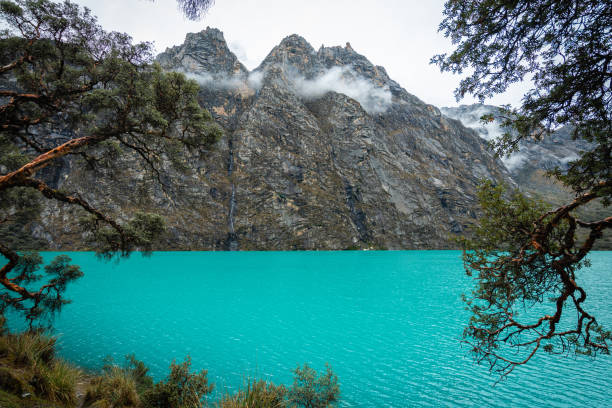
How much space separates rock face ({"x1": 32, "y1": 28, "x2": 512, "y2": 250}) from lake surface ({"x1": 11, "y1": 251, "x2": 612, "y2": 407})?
74.8m

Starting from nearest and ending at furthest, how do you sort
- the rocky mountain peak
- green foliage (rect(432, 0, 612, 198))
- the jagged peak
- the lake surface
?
green foliage (rect(432, 0, 612, 198)) → the lake surface → the rocky mountain peak → the jagged peak

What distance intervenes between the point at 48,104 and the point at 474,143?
207412 millimetres

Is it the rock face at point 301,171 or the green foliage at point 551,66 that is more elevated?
the rock face at point 301,171

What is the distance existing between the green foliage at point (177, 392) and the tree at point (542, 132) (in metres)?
7.02


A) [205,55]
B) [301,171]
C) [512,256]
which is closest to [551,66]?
[512,256]

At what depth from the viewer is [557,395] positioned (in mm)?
10992

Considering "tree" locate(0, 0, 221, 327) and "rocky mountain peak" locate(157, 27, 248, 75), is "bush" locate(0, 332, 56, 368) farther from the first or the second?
"rocky mountain peak" locate(157, 27, 248, 75)

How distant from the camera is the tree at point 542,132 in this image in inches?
185

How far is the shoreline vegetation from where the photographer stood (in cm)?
534

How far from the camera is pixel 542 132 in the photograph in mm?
5781

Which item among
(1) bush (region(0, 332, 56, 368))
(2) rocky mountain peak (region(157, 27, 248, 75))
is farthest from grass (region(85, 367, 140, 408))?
(2) rocky mountain peak (region(157, 27, 248, 75))

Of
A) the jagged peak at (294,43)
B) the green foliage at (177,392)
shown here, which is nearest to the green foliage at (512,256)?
the green foliage at (177,392)

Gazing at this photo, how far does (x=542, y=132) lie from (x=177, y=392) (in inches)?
427

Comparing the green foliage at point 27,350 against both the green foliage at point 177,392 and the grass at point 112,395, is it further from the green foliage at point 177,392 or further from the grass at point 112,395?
the green foliage at point 177,392
